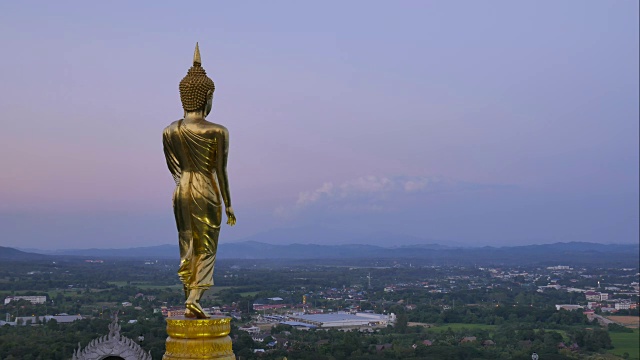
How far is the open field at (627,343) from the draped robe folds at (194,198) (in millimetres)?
30981

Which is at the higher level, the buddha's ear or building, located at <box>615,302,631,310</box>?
the buddha's ear

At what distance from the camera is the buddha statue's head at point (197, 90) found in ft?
22.7

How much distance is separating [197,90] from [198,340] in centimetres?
218

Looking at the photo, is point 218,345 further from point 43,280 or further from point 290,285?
point 290,285

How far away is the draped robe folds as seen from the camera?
→ 6859 mm

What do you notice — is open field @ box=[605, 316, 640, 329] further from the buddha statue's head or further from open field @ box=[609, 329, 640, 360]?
the buddha statue's head

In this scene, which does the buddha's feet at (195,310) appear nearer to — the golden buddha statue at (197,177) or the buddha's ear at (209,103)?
the golden buddha statue at (197,177)

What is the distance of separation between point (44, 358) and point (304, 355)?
29.5 feet

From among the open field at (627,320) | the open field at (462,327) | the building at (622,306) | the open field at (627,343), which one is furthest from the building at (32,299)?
the building at (622,306)

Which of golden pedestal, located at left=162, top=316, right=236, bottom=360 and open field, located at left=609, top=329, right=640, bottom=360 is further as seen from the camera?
open field, located at left=609, top=329, right=640, bottom=360

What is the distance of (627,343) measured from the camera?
134 feet

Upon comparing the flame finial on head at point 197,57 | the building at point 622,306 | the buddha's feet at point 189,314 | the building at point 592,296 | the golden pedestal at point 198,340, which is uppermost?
the flame finial on head at point 197,57

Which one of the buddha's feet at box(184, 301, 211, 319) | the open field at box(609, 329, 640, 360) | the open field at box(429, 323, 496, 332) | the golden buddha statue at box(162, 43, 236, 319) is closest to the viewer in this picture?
the buddha's feet at box(184, 301, 211, 319)

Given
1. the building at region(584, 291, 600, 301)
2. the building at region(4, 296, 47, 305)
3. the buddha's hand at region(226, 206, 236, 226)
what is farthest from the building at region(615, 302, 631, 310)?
the buddha's hand at region(226, 206, 236, 226)
